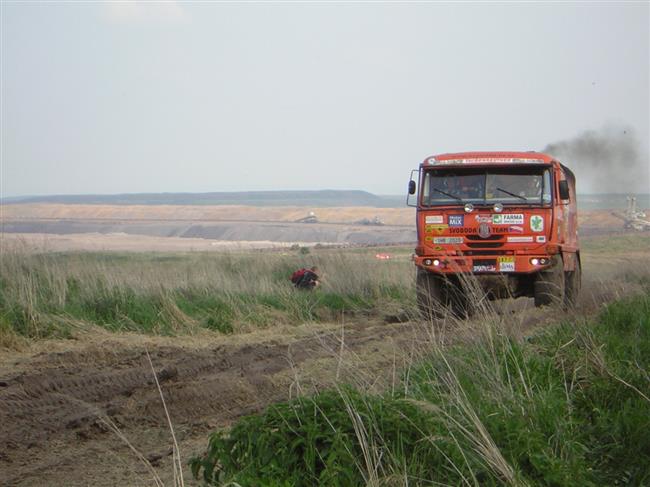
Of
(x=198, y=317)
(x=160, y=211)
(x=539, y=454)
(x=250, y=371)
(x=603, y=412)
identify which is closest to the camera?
(x=539, y=454)

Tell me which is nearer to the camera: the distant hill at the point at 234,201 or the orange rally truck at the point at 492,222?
the orange rally truck at the point at 492,222

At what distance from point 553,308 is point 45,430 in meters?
9.08

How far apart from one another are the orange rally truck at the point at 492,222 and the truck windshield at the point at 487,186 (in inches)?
0.7

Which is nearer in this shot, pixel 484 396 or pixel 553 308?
pixel 484 396

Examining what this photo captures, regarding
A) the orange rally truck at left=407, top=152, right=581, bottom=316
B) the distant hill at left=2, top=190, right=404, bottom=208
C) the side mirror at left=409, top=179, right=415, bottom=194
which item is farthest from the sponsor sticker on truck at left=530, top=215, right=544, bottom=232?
the distant hill at left=2, top=190, right=404, bottom=208

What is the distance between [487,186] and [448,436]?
1008 cm

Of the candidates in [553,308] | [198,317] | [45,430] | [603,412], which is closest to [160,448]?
[45,430]

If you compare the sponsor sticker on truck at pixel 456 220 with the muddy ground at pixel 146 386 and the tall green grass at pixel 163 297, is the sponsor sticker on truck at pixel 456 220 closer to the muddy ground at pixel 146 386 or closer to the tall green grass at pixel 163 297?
the muddy ground at pixel 146 386

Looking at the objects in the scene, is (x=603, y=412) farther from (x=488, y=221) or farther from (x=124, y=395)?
(x=488, y=221)

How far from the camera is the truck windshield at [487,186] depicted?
580 inches

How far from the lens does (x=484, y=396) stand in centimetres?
606

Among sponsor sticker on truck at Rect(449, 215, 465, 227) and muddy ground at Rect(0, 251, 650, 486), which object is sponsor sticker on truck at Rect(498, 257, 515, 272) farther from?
muddy ground at Rect(0, 251, 650, 486)

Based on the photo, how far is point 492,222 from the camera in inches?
571

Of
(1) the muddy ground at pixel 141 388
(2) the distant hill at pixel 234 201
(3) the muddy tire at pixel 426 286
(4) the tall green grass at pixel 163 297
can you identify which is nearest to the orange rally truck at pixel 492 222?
(3) the muddy tire at pixel 426 286
